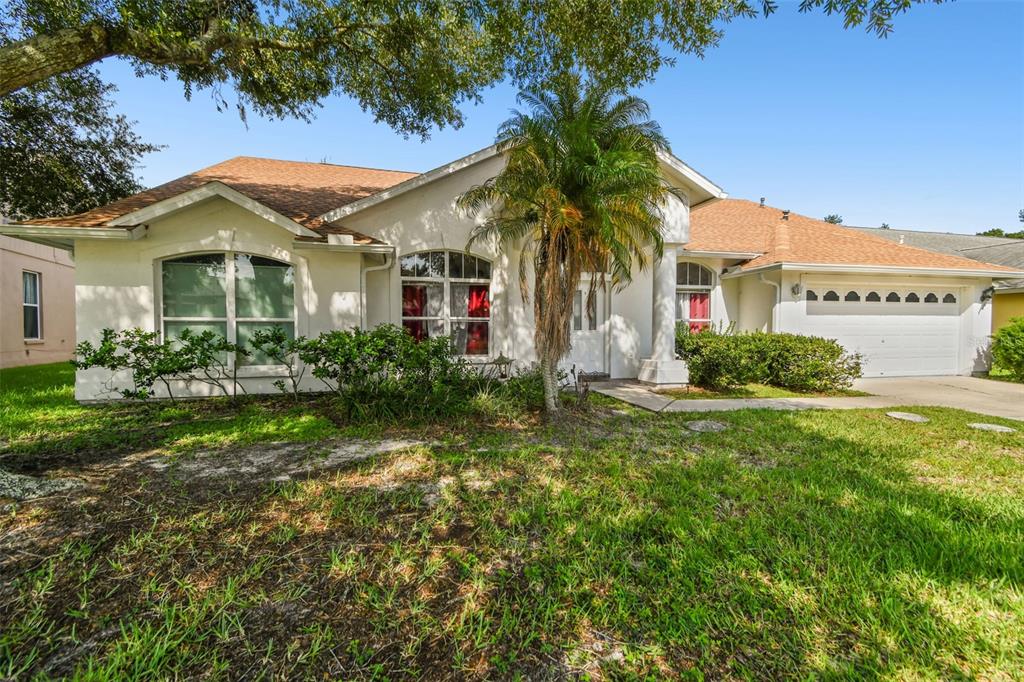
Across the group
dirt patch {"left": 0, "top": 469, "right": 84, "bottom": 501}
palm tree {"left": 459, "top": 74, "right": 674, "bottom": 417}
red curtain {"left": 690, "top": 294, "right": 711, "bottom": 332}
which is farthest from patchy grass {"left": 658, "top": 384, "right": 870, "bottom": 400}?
dirt patch {"left": 0, "top": 469, "right": 84, "bottom": 501}

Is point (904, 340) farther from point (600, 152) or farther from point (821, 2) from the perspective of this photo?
point (600, 152)

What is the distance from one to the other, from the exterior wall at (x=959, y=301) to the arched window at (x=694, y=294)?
1.85m

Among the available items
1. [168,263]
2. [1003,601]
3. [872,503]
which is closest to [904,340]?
[872,503]

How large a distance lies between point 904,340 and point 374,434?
570 inches

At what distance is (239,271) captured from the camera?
8281 millimetres

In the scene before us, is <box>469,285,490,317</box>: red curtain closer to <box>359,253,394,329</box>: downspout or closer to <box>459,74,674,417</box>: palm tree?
<box>359,253,394,329</box>: downspout

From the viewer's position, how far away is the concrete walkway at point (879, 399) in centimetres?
790

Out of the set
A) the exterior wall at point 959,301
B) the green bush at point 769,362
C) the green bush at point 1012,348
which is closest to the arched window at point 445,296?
the green bush at point 769,362

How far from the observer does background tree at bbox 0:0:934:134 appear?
18.5ft

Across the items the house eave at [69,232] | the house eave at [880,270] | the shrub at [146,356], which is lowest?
the shrub at [146,356]

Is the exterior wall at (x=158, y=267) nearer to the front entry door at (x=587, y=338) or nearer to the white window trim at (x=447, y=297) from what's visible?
the white window trim at (x=447, y=297)

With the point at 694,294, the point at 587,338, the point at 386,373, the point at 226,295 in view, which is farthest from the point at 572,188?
the point at 694,294

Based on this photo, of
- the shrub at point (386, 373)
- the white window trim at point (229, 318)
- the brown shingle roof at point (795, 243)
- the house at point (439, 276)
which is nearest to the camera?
the shrub at point (386, 373)

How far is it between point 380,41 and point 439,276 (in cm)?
448
